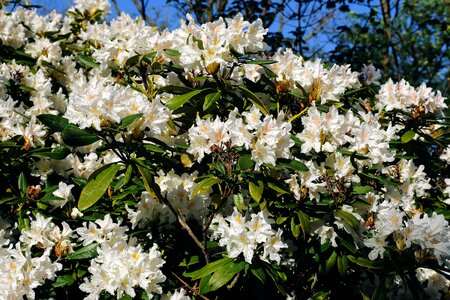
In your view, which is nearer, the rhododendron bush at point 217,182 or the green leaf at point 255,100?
the rhododendron bush at point 217,182

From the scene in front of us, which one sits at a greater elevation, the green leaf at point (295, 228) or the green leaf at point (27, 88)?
the green leaf at point (27, 88)

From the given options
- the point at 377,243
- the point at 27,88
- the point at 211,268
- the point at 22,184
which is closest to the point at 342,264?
the point at 377,243

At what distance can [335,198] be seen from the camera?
1898mm

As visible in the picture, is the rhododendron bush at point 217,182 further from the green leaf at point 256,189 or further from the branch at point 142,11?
the branch at point 142,11

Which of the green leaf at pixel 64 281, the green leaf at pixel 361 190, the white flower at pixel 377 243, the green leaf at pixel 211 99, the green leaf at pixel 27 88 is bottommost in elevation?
the white flower at pixel 377 243

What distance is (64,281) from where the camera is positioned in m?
1.91

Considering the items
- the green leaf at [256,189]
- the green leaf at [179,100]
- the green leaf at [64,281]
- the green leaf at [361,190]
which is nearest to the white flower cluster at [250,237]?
the green leaf at [256,189]

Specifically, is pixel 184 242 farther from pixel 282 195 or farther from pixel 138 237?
pixel 282 195

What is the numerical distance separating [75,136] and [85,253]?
0.49 m

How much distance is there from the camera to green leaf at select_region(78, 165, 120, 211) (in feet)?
5.66

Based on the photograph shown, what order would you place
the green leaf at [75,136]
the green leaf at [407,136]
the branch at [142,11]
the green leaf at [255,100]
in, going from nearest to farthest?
the green leaf at [75,136] → the green leaf at [255,100] → the green leaf at [407,136] → the branch at [142,11]

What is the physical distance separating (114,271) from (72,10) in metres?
2.67

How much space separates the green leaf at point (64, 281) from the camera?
6.24ft

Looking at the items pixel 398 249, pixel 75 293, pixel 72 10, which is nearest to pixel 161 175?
pixel 75 293
